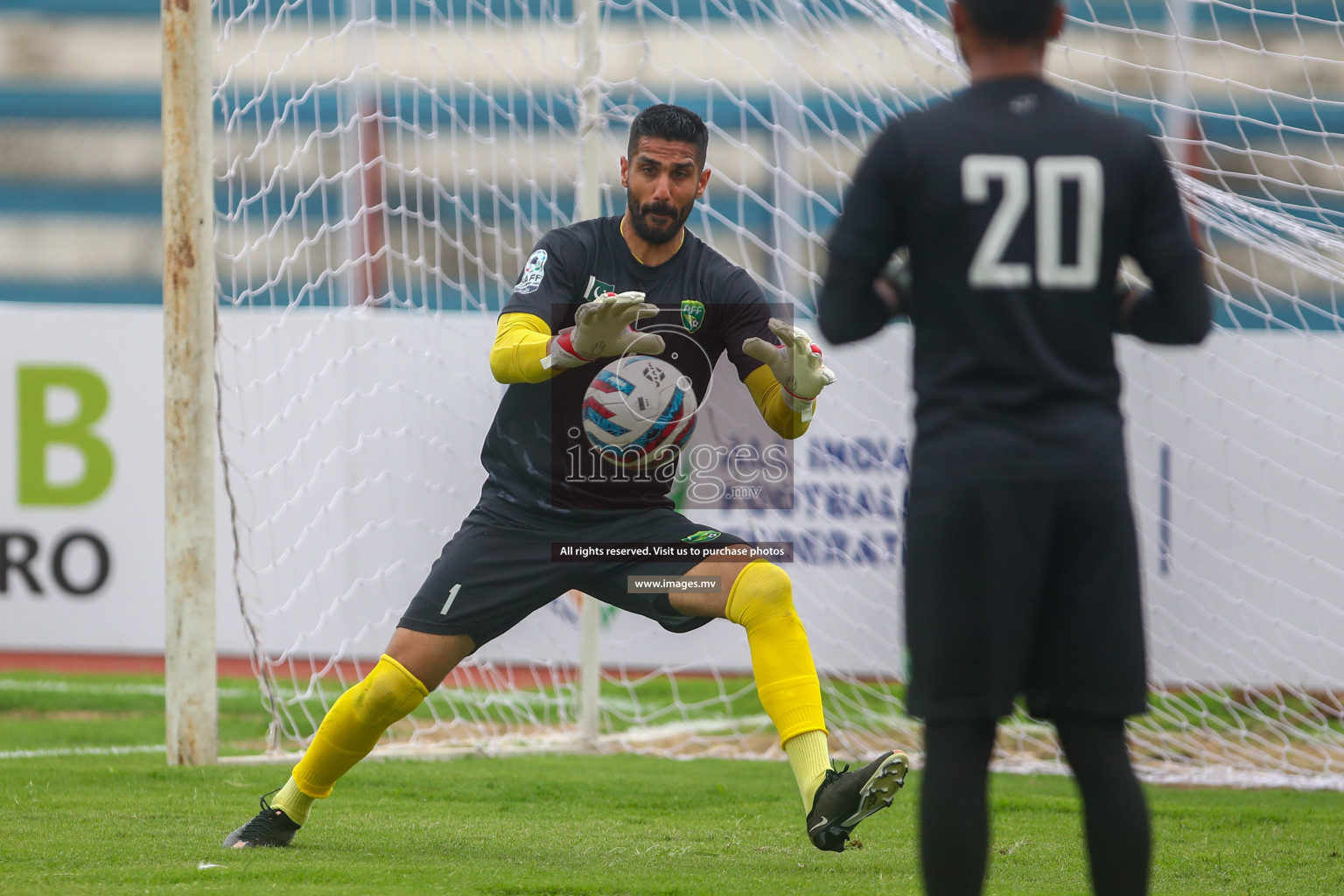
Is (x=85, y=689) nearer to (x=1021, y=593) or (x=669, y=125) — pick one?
(x=669, y=125)

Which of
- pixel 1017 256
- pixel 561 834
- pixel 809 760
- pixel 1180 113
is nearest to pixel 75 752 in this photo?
pixel 561 834

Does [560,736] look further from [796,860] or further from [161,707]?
[796,860]

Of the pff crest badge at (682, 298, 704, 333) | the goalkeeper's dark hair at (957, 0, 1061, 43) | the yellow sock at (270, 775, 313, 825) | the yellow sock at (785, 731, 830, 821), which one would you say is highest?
the goalkeeper's dark hair at (957, 0, 1061, 43)

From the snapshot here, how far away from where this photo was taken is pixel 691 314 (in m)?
3.89

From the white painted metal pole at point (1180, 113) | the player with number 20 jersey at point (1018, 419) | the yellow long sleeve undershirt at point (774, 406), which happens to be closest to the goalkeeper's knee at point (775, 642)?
the yellow long sleeve undershirt at point (774, 406)

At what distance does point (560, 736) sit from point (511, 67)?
354 cm

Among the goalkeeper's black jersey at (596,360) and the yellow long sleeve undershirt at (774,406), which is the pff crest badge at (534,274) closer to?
the goalkeeper's black jersey at (596,360)

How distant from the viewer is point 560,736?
654 cm

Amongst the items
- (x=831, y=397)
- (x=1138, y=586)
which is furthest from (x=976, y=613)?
(x=831, y=397)

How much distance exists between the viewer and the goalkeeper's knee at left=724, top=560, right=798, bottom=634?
361 centimetres

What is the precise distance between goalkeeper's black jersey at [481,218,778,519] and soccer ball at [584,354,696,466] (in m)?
0.03

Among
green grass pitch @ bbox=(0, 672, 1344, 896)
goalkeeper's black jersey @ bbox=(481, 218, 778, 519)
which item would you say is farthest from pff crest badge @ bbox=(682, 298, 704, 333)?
green grass pitch @ bbox=(0, 672, 1344, 896)

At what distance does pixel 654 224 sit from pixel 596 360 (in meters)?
0.40

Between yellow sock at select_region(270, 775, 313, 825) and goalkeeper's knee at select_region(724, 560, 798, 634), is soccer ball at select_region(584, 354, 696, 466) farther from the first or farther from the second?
yellow sock at select_region(270, 775, 313, 825)
